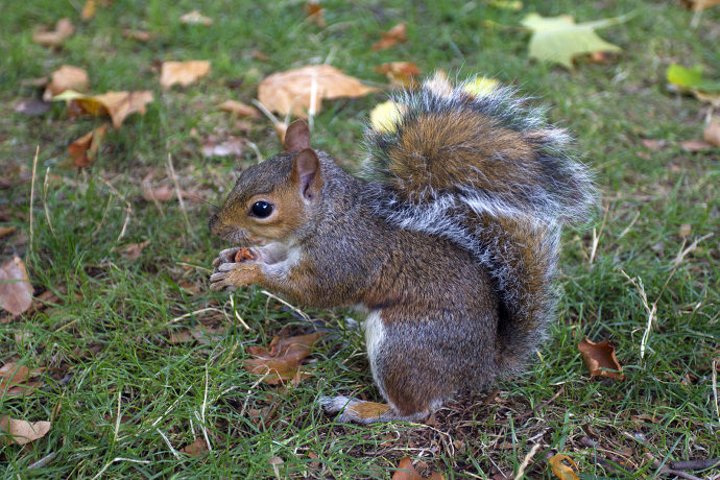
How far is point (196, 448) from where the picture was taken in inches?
61.7

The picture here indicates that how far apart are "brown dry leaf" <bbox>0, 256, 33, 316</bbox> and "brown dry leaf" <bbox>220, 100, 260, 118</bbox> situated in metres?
0.97

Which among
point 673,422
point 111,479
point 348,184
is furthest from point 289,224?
point 673,422

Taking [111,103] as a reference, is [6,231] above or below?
below

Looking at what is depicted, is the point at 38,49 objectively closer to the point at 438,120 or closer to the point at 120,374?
the point at 120,374

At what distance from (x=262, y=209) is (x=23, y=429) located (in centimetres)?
69

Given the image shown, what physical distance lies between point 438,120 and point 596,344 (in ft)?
2.28

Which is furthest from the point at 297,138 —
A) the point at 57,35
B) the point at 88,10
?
the point at 88,10

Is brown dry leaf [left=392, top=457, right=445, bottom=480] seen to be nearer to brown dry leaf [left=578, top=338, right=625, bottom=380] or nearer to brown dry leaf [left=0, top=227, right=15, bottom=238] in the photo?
brown dry leaf [left=578, top=338, right=625, bottom=380]

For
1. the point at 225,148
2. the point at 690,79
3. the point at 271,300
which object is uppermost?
the point at 690,79

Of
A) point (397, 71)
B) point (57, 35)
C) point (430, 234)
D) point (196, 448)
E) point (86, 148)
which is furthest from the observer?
point (57, 35)

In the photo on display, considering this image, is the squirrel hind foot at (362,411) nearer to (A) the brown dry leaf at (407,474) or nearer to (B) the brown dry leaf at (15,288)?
(A) the brown dry leaf at (407,474)

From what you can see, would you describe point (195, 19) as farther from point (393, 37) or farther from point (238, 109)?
point (393, 37)

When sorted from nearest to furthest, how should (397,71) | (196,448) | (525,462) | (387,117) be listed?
(525,462), (196,448), (387,117), (397,71)

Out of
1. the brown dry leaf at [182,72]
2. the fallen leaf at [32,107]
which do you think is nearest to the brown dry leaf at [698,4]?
the brown dry leaf at [182,72]
